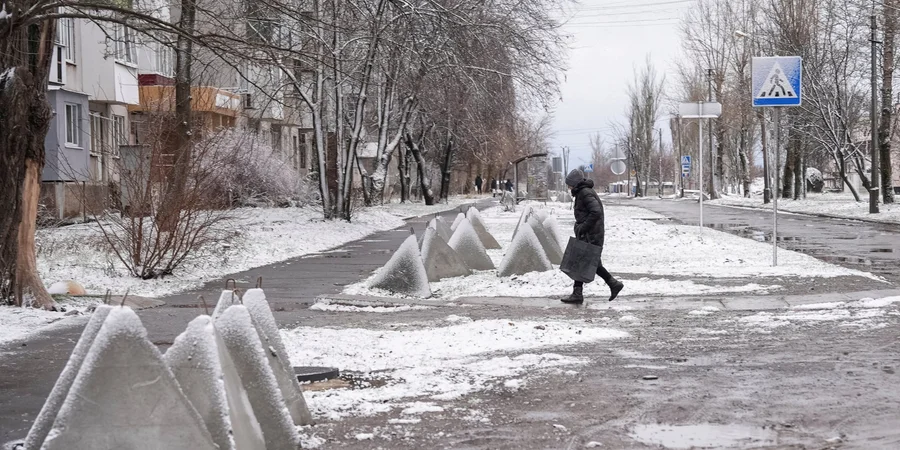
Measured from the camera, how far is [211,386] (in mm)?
4926

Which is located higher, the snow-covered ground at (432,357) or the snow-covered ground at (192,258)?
the snow-covered ground at (192,258)

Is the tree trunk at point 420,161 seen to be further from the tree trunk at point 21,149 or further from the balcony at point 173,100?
the tree trunk at point 21,149

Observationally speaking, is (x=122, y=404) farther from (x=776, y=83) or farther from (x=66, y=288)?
(x=776, y=83)

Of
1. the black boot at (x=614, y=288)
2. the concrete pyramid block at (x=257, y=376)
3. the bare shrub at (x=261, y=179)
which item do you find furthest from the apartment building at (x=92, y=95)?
the concrete pyramid block at (x=257, y=376)

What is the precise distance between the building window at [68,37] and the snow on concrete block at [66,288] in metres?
20.7

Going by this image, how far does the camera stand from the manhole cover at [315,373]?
7.56 meters

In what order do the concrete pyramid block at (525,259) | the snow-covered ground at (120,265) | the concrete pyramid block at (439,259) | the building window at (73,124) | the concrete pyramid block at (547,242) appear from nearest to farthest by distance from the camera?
the snow-covered ground at (120,265)
the concrete pyramid block at (525,259)
the concrete pyramid block at (439,259)
the concrete pyramid block at (547,242)
the building window at (73,124)

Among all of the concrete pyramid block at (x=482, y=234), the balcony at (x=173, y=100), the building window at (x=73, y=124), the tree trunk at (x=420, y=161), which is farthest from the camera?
the tree trunk at (x=420, y=161)

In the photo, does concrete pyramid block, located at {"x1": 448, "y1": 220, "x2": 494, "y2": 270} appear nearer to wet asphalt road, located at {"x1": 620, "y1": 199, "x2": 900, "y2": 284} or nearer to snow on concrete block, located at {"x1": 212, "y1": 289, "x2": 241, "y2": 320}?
wet asphalt road, located at {"x1": 620, "y1": 199, "x2": 900, "y2": 284}

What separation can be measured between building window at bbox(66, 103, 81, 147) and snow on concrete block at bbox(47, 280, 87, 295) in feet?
68.1

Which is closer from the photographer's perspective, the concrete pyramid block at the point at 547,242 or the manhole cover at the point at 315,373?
the manhole cover at the point at 315,373

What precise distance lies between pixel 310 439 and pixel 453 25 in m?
18.7

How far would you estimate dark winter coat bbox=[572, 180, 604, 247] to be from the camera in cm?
1305

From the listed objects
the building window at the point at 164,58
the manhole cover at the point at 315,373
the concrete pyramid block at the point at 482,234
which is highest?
the building window at the point at 164,58
